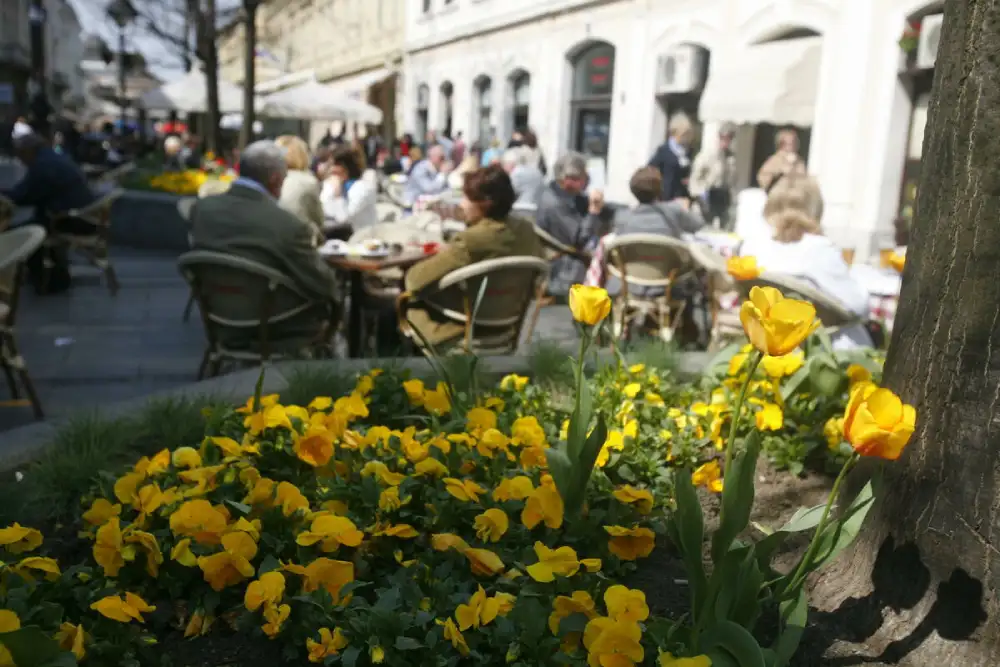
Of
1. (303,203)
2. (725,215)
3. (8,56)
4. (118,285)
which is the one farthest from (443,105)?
(8,56)

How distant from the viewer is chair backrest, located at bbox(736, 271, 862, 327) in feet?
13.5

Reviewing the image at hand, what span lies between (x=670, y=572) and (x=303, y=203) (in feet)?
16.1

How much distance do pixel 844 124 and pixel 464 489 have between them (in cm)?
1122

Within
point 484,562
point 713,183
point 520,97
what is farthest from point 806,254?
point 520,97

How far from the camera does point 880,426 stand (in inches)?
55.9

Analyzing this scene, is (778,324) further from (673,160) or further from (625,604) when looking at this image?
(673,160)

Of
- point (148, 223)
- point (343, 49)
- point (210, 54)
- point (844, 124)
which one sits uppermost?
point (343, 49)

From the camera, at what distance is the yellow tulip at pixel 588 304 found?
1904mm

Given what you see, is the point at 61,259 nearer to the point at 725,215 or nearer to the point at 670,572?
the point at 670,572

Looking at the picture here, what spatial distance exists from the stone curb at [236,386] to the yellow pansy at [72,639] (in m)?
0.95

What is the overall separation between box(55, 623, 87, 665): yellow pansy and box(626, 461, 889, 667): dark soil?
100 centimetres

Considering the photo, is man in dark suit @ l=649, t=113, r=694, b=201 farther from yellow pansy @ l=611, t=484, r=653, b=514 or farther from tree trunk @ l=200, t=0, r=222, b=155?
yellow pansy @ l=611, t=484, r=653, b=514

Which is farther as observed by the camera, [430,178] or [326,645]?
[430,178]

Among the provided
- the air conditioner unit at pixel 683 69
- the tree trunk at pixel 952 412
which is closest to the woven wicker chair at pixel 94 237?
the tree trunk at pixel 952 412
